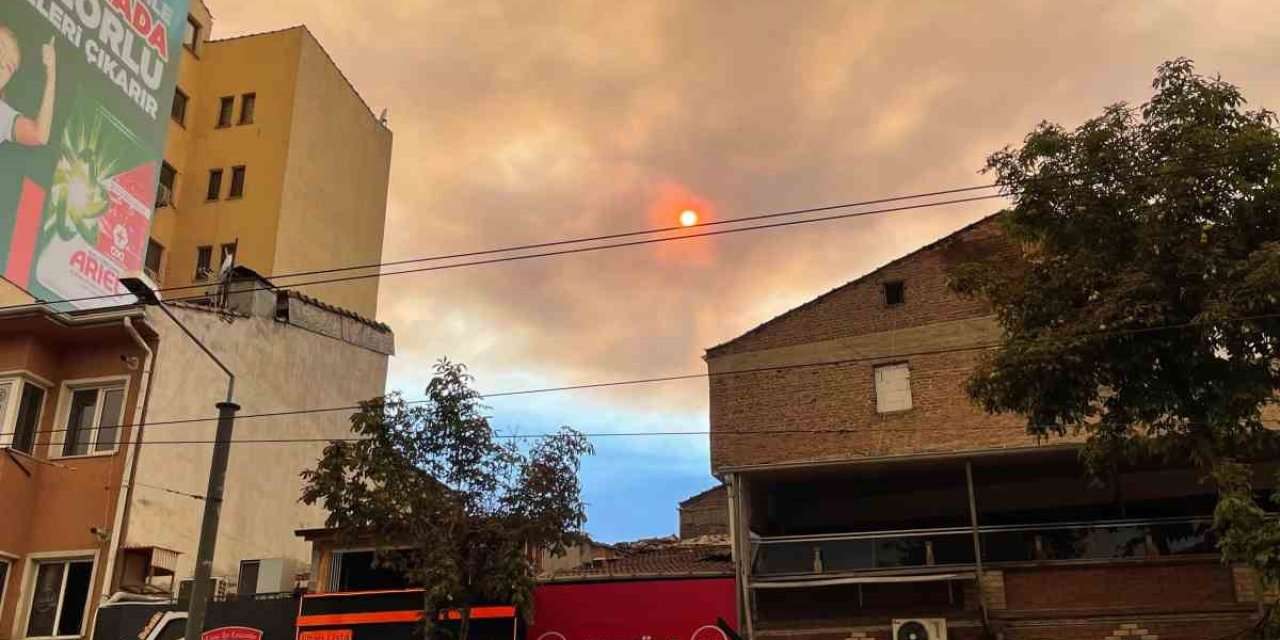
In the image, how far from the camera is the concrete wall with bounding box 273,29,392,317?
126 feet

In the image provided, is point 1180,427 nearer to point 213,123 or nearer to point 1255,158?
point 1255,158

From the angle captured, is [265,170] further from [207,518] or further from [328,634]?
[207,518]

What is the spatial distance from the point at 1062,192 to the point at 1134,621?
288 inches

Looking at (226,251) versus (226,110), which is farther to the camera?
(226,110)

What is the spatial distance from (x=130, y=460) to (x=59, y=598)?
2925mm

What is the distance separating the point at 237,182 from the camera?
39.6m

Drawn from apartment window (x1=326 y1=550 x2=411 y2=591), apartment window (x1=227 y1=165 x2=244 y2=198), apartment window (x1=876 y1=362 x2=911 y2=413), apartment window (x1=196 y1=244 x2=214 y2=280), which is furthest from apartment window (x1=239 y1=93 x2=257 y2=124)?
apartment window (x1=876 y1=362 x2=911 y2=413)

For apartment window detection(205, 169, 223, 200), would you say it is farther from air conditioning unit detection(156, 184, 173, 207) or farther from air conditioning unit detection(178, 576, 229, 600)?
air conditioning unit detection(178, 576, 229, 600)

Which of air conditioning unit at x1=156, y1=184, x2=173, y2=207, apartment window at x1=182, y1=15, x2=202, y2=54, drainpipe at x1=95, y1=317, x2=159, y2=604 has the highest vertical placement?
apartment window at x1=182, y1=15, x2=202, y2=54

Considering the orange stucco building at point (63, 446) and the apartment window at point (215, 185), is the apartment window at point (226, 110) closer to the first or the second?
the apartment window at point (215, 185)

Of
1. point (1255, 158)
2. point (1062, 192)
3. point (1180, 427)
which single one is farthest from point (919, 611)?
point (1255, 158)

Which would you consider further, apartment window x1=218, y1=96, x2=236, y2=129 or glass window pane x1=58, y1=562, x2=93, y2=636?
apartment window x1=218, y1=96, x2=236, y2=129

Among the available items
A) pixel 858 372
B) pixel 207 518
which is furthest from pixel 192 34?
pixel 207 518

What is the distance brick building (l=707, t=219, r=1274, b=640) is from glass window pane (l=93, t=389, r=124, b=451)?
12.3m
